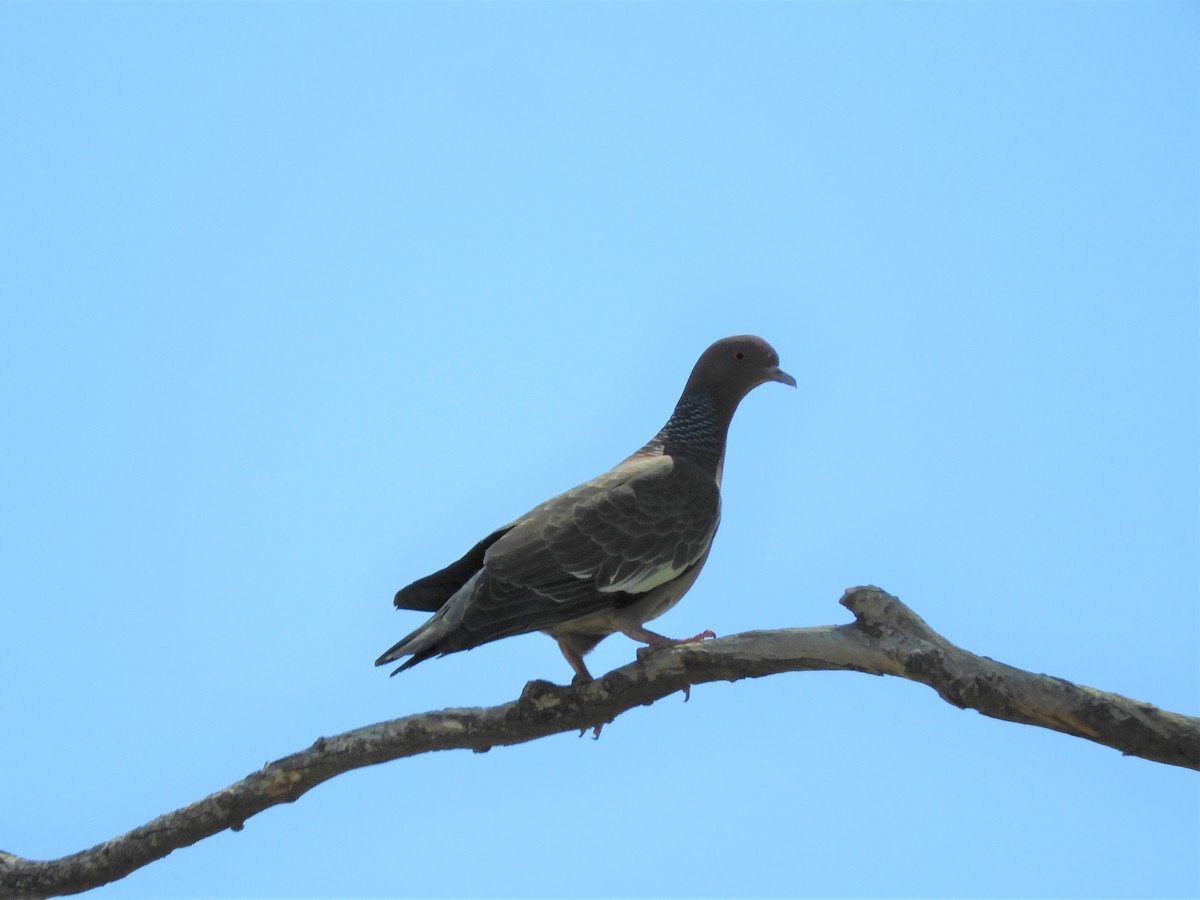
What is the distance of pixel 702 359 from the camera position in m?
6.39

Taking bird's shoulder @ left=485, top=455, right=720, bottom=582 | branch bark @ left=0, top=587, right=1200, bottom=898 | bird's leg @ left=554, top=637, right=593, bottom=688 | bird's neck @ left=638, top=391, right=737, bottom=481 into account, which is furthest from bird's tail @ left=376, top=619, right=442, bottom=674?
bird's neck @ left=638, top=391, right=737, bottom=481

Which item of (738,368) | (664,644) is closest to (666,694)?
(664,644)

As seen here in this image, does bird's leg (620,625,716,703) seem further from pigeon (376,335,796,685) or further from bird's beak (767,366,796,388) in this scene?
bird's beak (767,366,796,388)

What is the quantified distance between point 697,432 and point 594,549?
49.6 inches

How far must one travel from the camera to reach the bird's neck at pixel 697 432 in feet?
19.6

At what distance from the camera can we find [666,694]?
4.64 meters

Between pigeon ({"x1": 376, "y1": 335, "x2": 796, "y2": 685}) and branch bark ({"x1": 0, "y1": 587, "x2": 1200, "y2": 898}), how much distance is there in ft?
0.64

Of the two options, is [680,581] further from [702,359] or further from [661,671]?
[702,359]

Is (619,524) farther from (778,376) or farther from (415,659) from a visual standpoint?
(778,376)

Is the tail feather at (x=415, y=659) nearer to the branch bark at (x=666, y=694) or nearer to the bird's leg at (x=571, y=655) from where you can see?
the branch bark at (x=666, y=694)

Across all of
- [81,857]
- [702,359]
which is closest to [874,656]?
[702,359]

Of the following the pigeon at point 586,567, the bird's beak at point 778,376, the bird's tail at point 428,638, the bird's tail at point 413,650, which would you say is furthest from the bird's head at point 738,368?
the bird's tail at point 413,650

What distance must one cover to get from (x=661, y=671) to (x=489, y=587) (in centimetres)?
75

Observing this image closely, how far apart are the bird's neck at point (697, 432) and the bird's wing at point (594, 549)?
10.6 inches
